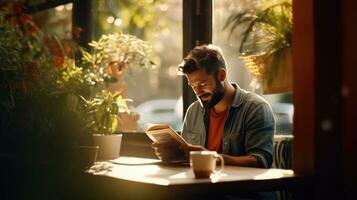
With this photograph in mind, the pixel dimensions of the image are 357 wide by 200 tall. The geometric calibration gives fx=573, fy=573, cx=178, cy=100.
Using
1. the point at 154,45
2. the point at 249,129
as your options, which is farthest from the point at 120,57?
the point at 249,129

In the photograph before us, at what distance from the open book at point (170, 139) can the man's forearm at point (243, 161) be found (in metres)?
Answer: 0.21

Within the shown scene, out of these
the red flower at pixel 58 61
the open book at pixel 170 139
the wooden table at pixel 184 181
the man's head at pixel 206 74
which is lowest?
the wooden table at pixel 184 181

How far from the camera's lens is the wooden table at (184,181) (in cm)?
186

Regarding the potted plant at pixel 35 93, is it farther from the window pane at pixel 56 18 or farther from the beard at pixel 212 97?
the window pane at pixel 56 18

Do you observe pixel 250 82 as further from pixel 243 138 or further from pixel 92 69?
pixel 92 69

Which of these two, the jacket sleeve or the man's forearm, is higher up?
the jacket sleeve

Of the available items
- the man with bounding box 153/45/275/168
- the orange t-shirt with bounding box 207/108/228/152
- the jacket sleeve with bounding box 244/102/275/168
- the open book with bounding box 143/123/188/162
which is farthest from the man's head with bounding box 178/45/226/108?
the open book with bounding box 143/123/188/162

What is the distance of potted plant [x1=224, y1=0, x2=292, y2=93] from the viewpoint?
2432 mm

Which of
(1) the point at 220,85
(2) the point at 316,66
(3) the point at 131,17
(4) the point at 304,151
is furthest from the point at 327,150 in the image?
(3) the point at 131,17

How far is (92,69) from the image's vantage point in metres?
4.04

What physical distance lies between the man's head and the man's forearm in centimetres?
49

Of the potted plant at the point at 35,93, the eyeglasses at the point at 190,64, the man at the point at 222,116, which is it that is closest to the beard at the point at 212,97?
the man at the point at 222,116

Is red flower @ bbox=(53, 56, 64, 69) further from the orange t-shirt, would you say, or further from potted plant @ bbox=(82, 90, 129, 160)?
the orange t-shirt

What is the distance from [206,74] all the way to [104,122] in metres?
0.65
